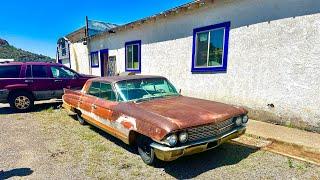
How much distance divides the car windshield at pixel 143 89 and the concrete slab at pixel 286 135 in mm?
2160

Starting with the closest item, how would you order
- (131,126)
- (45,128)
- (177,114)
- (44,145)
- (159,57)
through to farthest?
(177,114) → (131,126) → (44,145) → (45,128) → (159,57)

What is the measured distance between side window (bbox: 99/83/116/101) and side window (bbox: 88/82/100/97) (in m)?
0.23

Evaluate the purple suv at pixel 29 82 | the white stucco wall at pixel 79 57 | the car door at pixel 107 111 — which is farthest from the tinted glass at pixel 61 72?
the white stucco wall at pixel 79 57

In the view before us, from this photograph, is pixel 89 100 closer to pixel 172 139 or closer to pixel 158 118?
pixel 158 118

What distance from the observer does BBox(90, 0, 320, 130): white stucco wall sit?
5.68 meters

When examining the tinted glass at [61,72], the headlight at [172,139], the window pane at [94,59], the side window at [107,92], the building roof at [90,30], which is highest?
the building roof at [90,30]

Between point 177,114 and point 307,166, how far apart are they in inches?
90.2

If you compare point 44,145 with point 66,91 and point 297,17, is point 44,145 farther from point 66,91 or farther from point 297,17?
point 297,17

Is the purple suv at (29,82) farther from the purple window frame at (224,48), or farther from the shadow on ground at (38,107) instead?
the purple window frame at (224,48)

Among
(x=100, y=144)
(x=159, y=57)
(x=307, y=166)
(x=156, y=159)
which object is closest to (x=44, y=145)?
(x=100, y=144)

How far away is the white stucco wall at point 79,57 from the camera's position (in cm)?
1805

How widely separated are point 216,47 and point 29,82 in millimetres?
6777

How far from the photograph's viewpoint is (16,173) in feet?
13.1

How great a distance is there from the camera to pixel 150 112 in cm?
407
